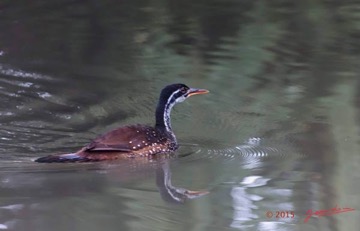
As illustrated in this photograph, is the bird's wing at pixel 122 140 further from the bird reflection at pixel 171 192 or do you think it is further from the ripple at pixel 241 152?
the bird reflection at pixel 171 192

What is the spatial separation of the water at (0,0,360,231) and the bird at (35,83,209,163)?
0.14m

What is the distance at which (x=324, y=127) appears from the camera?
1044cm

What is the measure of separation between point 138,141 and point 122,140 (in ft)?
0.58

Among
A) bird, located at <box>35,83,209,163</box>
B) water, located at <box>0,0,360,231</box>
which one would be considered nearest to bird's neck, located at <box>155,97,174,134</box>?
bird, located at <box>35,83,209,163</box>

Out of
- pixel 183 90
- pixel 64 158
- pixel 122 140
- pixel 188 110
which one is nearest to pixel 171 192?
pixel 64 158

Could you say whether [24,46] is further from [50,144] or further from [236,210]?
[236,210]

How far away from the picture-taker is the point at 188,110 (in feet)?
38.0

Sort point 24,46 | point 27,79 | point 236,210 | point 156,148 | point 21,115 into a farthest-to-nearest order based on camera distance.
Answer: point 24,46 < point 27,79 < point 21,115 < point 156,148 < point 236,210

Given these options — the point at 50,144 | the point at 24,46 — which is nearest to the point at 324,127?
the point at 50,144

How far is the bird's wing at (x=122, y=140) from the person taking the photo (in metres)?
9.61

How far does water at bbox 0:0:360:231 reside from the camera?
785 cm

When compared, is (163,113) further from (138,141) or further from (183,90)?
(138,141)

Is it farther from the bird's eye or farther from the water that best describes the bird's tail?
the bird's eye

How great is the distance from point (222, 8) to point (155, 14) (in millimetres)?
1020
